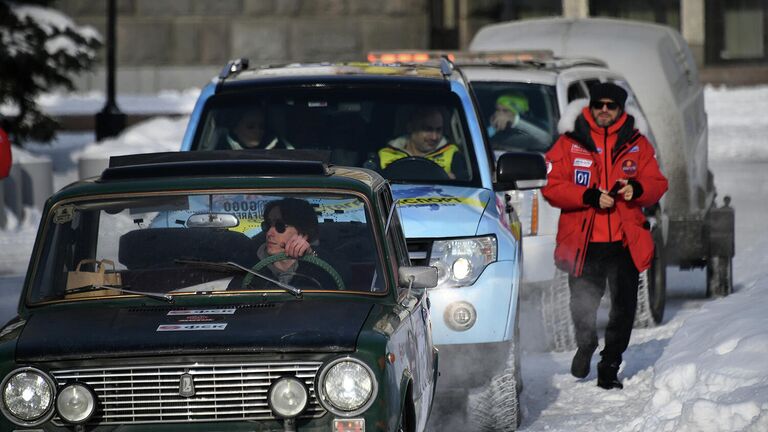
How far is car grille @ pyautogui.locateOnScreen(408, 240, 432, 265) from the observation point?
8.52 m

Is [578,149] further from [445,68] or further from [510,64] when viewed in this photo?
[510,64]

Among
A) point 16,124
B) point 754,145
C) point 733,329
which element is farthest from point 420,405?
point 754,145

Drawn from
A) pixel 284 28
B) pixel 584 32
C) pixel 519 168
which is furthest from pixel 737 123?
pixel 519 168

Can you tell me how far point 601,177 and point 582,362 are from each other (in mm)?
1140

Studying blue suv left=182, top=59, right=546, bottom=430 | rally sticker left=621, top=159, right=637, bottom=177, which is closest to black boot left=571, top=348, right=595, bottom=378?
blue suv left=182, top=59, right=546, bottom=430

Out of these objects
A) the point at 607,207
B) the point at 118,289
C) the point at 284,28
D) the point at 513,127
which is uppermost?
the point at 284,28

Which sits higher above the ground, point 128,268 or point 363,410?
point 128,268

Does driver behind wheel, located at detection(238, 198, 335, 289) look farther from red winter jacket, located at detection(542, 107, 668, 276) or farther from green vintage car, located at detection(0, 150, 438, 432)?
red winter jacket, located at detection(542, 107, 668, 276)

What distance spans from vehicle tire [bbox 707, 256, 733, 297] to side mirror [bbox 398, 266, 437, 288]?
7228mm

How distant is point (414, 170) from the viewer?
938cm

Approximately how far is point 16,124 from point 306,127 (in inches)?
643

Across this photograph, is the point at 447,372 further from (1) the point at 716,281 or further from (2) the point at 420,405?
(1) the point at 716,281

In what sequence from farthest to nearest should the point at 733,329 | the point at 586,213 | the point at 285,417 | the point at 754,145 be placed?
the point at 754,145
the point at 586,213
the point at 733,329
the point at 285,417

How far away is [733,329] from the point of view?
9.05 meters
